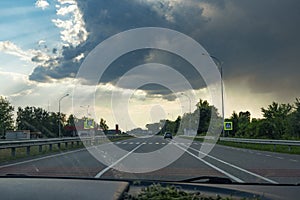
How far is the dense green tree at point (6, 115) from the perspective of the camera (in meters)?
131

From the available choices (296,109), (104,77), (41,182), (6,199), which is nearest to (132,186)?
(41,182)

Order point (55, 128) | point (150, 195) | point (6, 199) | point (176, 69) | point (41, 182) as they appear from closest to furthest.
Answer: point (6, 199) < point (150, 195) < point (41, 182) < point (176, 69) < point (55, 128)

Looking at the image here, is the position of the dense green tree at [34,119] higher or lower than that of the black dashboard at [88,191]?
higher

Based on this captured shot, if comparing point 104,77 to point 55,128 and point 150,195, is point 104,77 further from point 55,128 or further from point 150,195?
point 55,128

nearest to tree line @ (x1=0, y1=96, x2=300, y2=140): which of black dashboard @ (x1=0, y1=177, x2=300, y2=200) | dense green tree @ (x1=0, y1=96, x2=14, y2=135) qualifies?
dense green tree @ (x1=0, y1=96, x2=14, y2=135)

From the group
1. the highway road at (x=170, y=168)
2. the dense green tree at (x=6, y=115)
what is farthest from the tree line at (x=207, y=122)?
the highway road at (x=170, y=168)

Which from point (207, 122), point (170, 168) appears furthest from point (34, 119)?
point (170, 168)

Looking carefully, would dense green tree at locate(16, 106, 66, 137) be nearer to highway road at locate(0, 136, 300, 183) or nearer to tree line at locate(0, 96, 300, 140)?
tree line at locate(0, 96, 300, 140)

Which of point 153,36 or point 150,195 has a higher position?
point 153,36

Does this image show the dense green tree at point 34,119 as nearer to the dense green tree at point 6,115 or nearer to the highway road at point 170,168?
the dense green tree at point 6,115

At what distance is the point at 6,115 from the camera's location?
136 meters

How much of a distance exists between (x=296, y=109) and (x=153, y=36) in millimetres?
50408

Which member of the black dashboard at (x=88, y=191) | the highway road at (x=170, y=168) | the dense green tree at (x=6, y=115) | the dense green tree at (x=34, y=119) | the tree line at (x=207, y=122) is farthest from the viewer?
the dense green tree at (x=34, y=119)

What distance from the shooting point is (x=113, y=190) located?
10.3 ft
